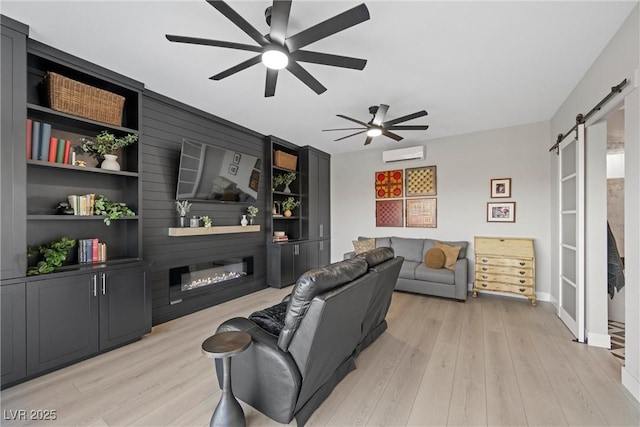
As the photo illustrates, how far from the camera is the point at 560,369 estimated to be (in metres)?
2.32

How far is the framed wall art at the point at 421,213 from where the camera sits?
5242mm

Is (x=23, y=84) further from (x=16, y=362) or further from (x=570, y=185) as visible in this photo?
(x=570, y=185)

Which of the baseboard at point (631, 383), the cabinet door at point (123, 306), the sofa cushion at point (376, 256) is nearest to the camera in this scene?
the baseboard at point (631, 383)

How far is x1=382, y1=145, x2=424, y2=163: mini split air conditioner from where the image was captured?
17.1 ft

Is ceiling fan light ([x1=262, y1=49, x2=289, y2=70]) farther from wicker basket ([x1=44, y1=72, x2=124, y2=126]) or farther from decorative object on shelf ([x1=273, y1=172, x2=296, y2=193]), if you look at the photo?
decorative object on shelf ([x1=273, y1=172, x2=296, y2=193])

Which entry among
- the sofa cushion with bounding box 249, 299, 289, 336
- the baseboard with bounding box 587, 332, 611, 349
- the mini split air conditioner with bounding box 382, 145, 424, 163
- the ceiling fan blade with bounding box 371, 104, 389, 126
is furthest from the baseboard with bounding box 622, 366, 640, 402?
the mini split air conditioner with bounding box 382, 145, 424, 163

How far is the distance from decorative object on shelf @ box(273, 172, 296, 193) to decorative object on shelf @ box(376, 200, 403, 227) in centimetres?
194

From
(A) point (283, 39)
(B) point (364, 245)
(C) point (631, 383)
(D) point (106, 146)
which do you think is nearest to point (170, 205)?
(D) point (106, 146)

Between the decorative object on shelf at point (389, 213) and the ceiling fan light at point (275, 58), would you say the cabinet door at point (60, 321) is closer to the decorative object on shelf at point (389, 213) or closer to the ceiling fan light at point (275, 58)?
the ceiling fan light at point (275, 58)

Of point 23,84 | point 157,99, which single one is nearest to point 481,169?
point 157,99

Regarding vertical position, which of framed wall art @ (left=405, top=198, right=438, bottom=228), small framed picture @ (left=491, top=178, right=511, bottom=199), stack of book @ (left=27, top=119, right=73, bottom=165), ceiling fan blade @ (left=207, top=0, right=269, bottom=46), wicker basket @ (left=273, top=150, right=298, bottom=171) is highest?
ceiling fan blade @ (left=207, top=0, right=269, bottom=46)

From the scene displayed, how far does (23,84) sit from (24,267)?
1.52 meters

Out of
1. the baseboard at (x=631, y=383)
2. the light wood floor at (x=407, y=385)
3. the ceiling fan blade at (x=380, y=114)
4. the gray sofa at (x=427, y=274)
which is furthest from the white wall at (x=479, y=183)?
the baseboard at (x=631, y=383)

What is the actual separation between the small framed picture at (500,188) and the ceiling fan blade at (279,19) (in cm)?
438
